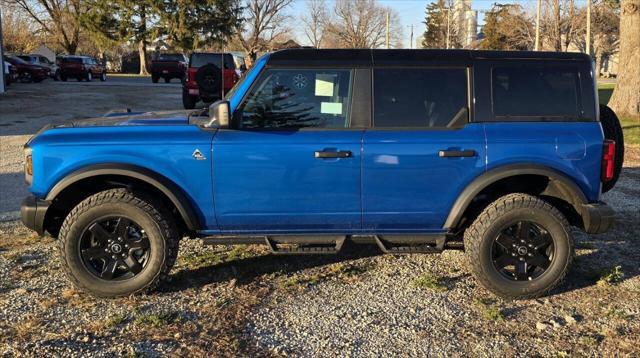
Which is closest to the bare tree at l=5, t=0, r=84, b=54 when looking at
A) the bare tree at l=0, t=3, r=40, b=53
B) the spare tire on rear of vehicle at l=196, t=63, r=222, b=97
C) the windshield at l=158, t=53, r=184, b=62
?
the bare tree at l=0, t=3, r=40, b=53

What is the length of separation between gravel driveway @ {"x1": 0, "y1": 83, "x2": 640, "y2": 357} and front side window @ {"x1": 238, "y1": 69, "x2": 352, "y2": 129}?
4.36ft

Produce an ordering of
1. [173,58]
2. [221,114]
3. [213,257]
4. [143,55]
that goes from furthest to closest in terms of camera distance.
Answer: [143,55]
[173,58]
[213,257]
[221,114]

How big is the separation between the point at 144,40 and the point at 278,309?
52.7 meters

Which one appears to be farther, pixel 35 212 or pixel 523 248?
pixel 523 248

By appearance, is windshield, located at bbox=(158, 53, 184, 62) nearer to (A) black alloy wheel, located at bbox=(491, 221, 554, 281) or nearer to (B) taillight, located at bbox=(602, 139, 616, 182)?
(A) black alloy wheel, located at bbox=(491, 221, 554, 281)

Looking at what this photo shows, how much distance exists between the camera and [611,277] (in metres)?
4.61

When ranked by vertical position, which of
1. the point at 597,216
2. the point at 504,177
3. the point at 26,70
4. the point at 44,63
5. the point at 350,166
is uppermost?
the point at 44,63

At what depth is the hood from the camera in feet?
14.3

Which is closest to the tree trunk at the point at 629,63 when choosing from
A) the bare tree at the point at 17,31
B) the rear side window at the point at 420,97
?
the rear side window at the point at 420,97

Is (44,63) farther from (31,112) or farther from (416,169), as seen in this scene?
(416,169)

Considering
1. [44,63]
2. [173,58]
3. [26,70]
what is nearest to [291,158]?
[26,70]

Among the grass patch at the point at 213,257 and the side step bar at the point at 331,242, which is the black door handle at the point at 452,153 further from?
the grass patch at the point at 213,257

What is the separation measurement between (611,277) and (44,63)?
1533 inches

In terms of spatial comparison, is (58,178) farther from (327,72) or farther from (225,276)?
(327,72)
